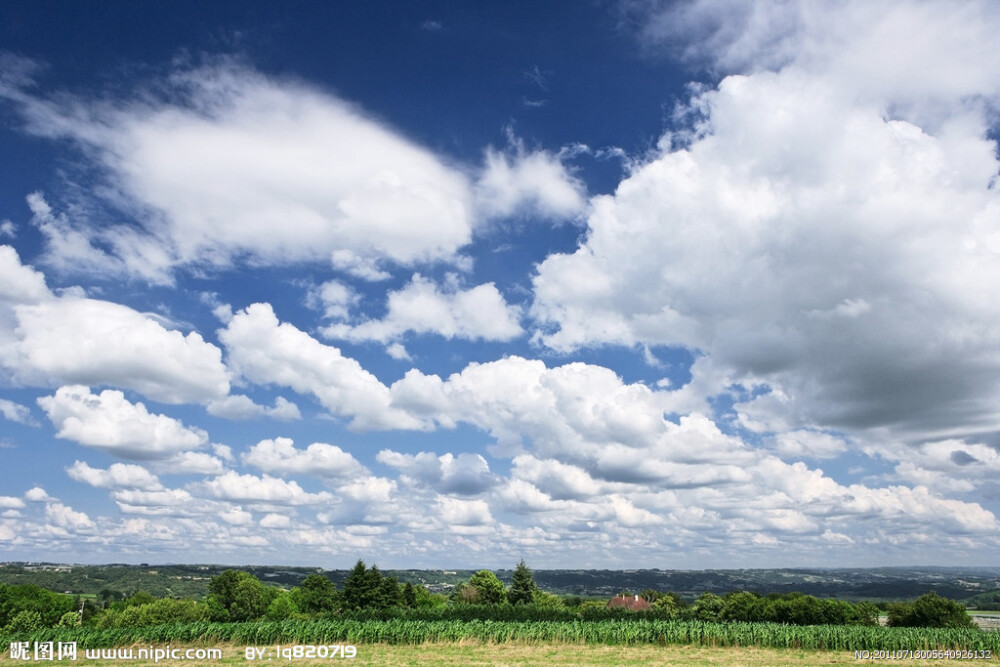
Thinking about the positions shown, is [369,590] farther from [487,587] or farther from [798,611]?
[798,611]

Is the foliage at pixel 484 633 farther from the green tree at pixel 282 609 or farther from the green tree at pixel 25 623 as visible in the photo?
the green tree at pixel 282 609

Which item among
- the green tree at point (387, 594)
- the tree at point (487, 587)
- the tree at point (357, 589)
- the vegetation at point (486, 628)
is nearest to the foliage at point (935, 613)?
the vegetation at point (486, 628)

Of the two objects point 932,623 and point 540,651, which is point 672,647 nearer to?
point 540,651

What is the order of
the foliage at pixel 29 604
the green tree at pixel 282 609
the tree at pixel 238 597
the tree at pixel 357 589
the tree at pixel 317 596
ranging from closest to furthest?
the tree at pixel 357 589 < the foliage at pixel 29 604 < the tree at pixel 317 596 < the green tree at pixel 282 609 < the tree at pixel 238 597

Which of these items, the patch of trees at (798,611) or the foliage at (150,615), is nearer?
the foliage at (150,615)

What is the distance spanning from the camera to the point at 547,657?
43.7 metres

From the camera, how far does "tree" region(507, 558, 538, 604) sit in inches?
3558

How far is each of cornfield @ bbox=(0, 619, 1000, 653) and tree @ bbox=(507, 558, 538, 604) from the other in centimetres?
3738

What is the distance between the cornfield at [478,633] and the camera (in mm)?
49250

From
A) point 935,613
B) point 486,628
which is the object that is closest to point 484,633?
point 486,628

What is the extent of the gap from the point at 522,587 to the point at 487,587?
1518cm

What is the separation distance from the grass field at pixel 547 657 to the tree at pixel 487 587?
52.9 meters

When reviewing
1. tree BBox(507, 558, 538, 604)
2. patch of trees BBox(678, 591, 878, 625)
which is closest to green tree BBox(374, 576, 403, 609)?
tree BBox(507, 558, 538, 604)

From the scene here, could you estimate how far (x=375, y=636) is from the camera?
5297 cm
